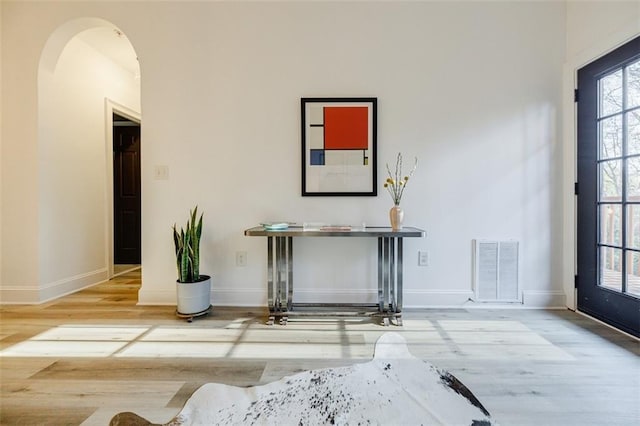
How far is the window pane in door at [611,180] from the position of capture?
214 centimetres

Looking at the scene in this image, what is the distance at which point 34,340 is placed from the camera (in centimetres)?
196

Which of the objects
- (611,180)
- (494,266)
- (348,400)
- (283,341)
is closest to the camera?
(348,400)

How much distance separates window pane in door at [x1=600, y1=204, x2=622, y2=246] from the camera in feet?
7.04

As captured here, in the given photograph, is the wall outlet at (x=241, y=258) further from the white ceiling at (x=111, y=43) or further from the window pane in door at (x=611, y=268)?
the window pane in door at (x=611, y=268)

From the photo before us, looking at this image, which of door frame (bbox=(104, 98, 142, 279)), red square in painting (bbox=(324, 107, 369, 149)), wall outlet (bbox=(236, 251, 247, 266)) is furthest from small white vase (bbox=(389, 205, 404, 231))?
door frame (bbox=(104, 98, 142, 279))

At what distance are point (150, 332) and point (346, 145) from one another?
2043 mm

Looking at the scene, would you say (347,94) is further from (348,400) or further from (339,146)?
(348,400)

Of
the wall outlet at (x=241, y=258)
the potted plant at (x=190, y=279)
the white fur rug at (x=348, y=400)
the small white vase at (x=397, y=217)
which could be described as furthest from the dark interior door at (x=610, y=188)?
the potted plant at (x=190, y=279)

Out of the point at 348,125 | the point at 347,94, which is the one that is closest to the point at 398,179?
the point at 348,125

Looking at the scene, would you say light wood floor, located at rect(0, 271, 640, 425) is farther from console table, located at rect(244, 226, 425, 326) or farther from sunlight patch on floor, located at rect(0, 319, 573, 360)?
console table, located at rect(244, 226, 425, 326)

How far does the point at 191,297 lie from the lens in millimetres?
2311

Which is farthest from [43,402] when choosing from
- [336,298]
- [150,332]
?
[336,298]

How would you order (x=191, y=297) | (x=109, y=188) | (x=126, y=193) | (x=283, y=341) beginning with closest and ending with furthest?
(x=283, y=341)
(x=191, y=297)
(x=109, y=188)
(x=126, y=193)

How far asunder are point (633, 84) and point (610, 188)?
706 millimetres
